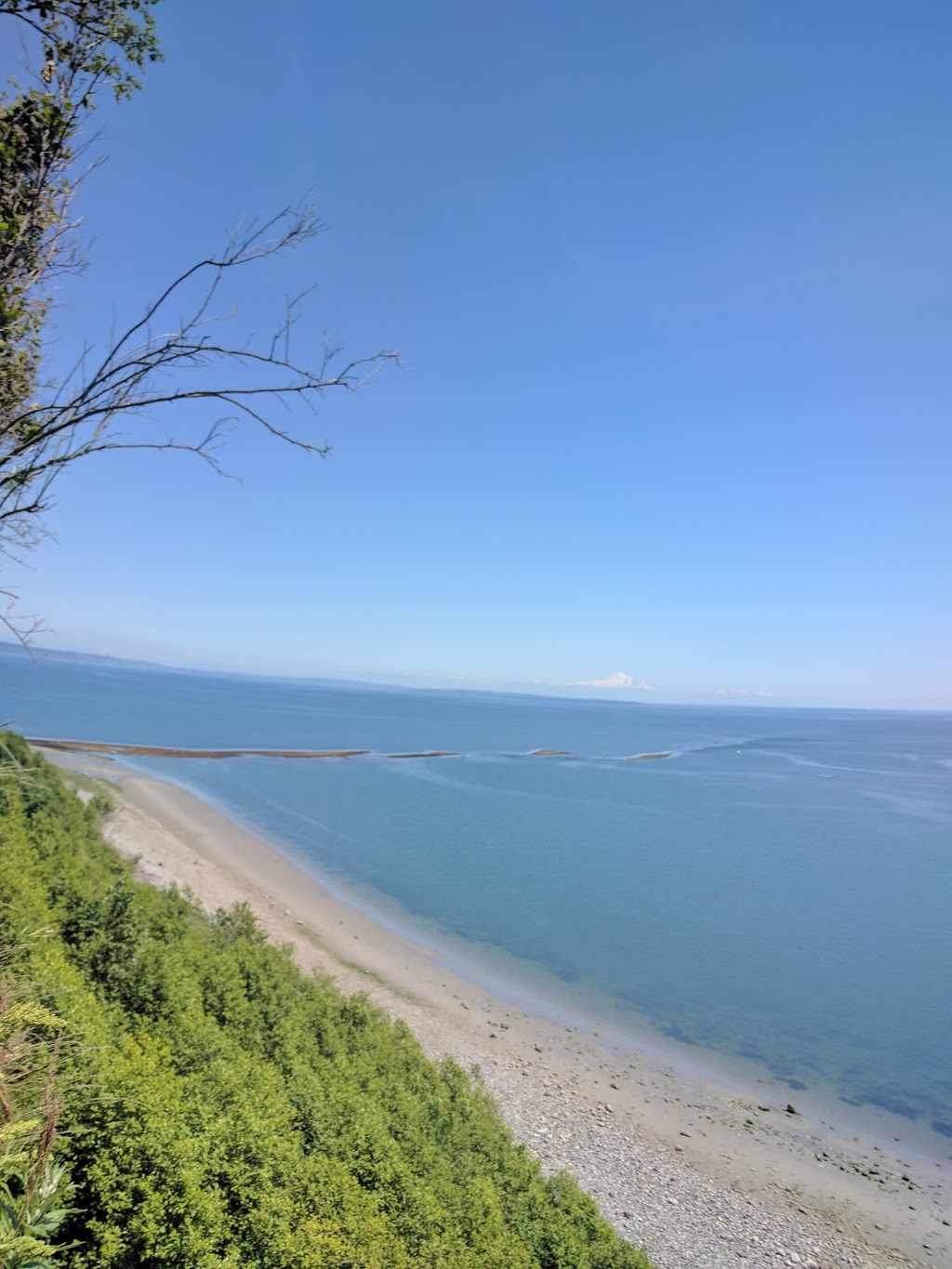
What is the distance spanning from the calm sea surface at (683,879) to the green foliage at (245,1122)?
13119mm

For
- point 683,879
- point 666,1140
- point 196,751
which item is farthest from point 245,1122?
point 196,751

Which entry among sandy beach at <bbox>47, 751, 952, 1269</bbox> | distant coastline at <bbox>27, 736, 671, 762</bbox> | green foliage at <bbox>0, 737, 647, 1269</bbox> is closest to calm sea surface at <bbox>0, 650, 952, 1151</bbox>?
sandy beach at <bbox>47, 751, 952, 1269</bbox>

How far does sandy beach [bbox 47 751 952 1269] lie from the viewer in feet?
36.4

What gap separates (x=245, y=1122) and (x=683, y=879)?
34422 millimetres

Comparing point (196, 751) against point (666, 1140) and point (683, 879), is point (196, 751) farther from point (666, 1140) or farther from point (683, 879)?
point (666, 1140)

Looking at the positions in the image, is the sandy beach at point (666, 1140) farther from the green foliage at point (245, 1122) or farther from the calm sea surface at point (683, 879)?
the green foliage at point (245, 1122)

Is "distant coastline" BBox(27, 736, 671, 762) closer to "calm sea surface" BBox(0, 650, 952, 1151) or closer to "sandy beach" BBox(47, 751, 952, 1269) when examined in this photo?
"calm sea surface" BBox(0, 650, 952, 1151)

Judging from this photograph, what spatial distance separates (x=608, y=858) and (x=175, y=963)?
33469mm

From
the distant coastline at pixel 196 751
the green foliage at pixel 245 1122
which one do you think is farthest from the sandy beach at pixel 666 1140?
the distant coastline at pixel 196 751

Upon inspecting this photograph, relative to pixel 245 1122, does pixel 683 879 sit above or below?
below

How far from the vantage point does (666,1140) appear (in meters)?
13.7

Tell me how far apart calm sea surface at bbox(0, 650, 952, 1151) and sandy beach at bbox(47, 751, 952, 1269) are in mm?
2726

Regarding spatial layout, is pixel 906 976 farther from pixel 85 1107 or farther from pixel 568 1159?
pixel 85 1107

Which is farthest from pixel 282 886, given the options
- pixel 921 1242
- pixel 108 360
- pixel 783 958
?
pixel 108 360
